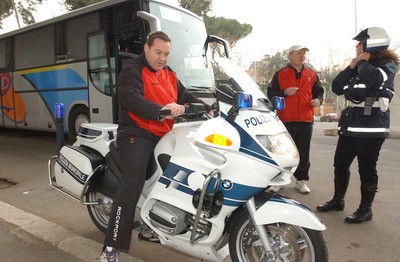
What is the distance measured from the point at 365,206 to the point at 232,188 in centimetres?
222

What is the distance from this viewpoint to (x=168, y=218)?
252cm

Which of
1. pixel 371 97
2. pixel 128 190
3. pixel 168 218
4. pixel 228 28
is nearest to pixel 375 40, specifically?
pixel 371 97

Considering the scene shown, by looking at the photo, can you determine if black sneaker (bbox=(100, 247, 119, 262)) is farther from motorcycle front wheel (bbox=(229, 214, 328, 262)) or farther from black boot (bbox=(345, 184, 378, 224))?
black boot (bbox=(345, 184, 378, 224))

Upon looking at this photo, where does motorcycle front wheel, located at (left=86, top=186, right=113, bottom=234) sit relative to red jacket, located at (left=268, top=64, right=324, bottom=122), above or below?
below

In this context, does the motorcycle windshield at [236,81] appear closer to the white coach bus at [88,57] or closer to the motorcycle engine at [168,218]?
the motorcycle engine at [168,218]

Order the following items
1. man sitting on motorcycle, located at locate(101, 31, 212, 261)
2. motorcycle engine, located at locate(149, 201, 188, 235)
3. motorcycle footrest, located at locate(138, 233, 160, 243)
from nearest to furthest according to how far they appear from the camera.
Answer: motorcycle engine, located at locate(149, 201, 188, 235) < man sitting on motorcycle, located at locate(101, 31, 212, 261) < motorcycle footrest, located at locate(138, 233, 160, 243)

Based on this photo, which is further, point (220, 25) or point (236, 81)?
point (220, 25)

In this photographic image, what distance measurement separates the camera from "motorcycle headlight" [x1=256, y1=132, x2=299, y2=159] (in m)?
2.31

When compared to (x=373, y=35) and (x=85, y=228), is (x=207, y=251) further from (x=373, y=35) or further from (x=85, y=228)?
(x=373, y=35)

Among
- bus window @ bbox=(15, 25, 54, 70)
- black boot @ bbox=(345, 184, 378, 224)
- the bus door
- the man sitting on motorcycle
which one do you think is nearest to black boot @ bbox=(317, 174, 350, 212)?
black boot @ bbox=(345, 184, 378, 224)

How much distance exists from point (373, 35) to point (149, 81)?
2.36 m

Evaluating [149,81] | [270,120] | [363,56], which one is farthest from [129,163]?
[363,56]

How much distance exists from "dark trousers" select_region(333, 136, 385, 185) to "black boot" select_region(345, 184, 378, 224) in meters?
0.06

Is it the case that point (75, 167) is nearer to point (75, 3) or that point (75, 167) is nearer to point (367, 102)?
point (367, 102)
